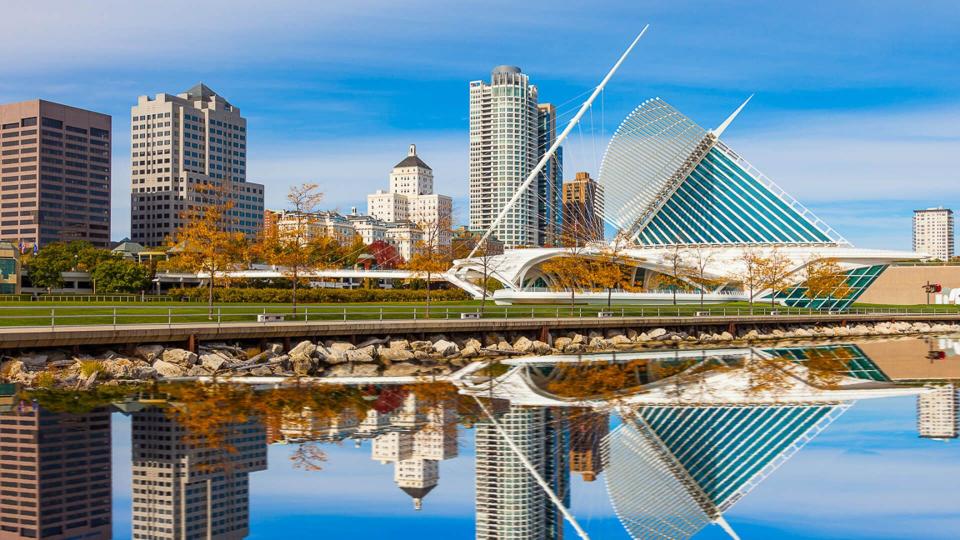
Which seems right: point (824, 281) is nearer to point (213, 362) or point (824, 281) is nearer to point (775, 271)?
point (775, 271)

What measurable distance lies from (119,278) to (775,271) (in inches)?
2275

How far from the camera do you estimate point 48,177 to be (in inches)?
6905

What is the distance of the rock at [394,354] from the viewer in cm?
3139

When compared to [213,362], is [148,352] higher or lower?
higher

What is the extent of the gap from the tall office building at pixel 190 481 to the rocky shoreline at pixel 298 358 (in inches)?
274

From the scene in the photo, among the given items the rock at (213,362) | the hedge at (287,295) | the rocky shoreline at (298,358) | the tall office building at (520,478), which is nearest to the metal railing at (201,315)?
the rocky shoreline at (298,358)

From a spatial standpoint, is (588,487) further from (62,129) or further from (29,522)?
(62,129)

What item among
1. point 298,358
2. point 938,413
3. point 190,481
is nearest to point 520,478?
point 190,481

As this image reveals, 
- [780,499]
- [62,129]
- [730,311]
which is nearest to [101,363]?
[780,499]

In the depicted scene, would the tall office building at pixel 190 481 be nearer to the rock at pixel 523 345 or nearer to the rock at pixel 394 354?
the rock at pixel 394 354

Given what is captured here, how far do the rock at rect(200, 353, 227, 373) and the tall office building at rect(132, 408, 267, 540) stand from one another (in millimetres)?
7905

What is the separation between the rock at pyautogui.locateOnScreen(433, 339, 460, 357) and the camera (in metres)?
33.2

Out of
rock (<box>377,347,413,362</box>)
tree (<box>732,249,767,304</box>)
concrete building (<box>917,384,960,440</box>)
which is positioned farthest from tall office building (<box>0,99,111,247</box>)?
concrete building (<box>917,384,960,440</box>)

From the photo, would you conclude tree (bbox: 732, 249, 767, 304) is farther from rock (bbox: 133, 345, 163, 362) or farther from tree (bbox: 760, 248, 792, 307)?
rock (bbox: 133, 345, 163, 362)
